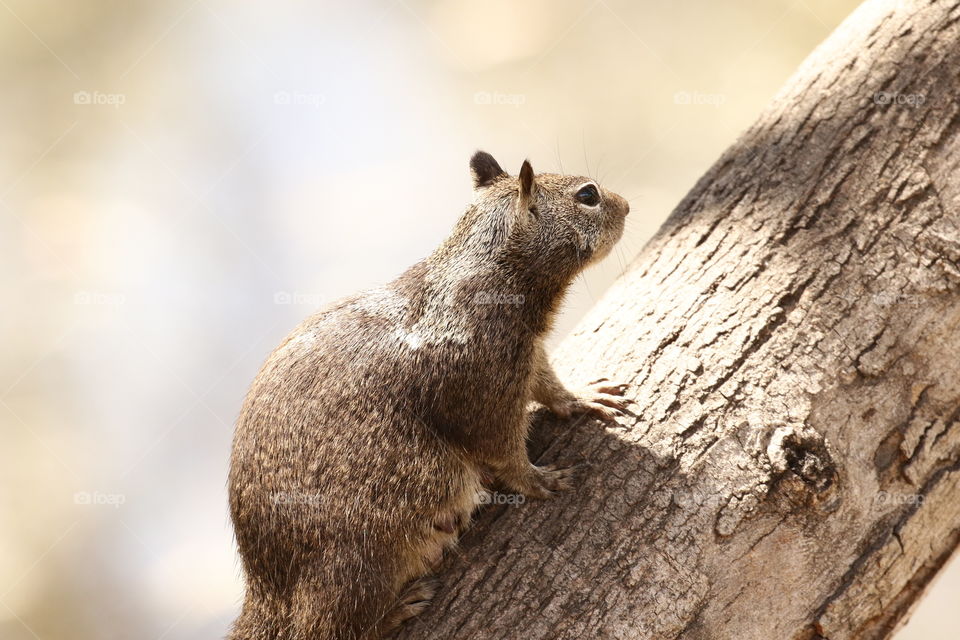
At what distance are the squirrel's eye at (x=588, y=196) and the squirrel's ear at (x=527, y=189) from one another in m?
0.25

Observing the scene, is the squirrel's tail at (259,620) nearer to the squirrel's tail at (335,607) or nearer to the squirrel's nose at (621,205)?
the squirrel's tail at (335,607)

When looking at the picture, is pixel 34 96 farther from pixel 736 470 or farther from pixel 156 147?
pixel 736 470

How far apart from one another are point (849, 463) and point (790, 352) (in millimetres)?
489

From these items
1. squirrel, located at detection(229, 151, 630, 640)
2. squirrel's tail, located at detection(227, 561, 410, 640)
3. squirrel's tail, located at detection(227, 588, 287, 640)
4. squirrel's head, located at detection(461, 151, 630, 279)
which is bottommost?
squirrel's tail, located at detection(227, 588, 287, 640)

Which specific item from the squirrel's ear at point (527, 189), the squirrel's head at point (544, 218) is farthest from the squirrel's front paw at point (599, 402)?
the squirrel's ear at point (527, 189)

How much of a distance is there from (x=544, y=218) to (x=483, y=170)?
0.47m

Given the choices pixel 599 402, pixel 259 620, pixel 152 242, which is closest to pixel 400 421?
pixel 599 402

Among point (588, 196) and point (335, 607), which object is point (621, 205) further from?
point (335, 607)

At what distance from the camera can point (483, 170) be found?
12.3 ft

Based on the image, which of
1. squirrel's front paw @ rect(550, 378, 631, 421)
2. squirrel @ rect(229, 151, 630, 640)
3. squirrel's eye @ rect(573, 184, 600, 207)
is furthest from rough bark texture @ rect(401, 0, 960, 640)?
squirrel's eye @ rect(573, 184, 600, 207)

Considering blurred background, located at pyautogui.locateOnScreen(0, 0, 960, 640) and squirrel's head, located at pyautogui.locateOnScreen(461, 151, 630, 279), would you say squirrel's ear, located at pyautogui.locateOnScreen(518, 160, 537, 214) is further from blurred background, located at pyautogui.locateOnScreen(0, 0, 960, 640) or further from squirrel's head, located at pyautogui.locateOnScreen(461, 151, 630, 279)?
blurred background, located at pyautogui.locateOnScreen(0, 0, 960, 640)

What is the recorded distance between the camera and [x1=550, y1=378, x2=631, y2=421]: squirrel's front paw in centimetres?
325

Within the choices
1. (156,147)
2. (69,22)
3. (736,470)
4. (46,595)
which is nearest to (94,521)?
(46,595)

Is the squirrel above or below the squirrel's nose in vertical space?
below
